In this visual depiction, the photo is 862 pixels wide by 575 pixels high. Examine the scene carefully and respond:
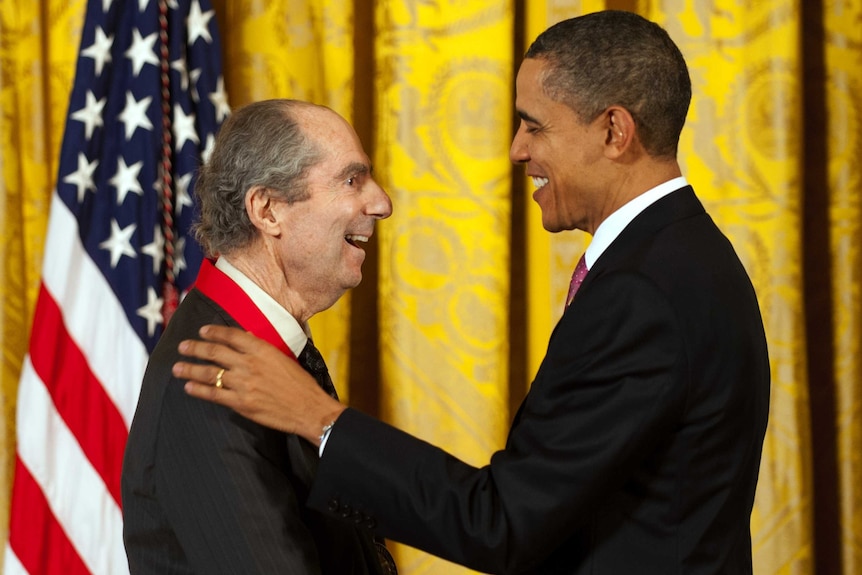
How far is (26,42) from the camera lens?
A: 10.1ft

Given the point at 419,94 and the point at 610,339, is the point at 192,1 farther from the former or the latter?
the point at 610,339

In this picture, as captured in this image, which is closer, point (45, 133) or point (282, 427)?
point (282, 427)

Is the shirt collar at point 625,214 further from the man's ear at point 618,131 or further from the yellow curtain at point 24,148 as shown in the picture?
the yellow curtain at point 24,148

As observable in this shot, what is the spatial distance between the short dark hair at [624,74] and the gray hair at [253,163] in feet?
1.46

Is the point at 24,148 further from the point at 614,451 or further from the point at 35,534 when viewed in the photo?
the point at 614,451

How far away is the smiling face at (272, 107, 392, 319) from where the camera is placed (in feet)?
5.78

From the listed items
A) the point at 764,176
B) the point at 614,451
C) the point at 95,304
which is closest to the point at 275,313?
the point at 614,451

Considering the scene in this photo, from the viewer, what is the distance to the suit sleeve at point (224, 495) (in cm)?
144

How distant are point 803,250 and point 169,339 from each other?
2.24 m

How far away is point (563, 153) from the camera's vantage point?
1.68 metres

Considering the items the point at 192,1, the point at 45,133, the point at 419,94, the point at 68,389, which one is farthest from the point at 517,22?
the point at 68,389

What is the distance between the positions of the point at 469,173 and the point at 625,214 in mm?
1425

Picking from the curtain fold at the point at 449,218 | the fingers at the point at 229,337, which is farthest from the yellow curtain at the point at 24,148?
the fingers at the point at 229,337

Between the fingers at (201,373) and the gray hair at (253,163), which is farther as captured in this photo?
the gray hair at (253,163)
